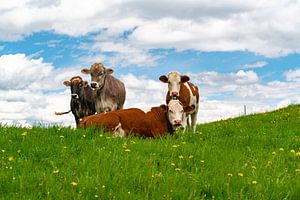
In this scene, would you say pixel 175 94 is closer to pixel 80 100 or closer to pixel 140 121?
pixel 140 121

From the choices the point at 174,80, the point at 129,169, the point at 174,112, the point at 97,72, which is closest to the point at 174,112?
the point at 174,112

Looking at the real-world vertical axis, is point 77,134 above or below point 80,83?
below

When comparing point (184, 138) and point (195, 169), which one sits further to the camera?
point (184, 138)

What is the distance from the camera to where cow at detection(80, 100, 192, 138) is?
14.3m

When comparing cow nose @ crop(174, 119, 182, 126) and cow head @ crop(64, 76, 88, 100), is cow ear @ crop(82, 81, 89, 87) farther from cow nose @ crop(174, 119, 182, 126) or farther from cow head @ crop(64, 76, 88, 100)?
cow nose @ crop(174, 119, 182, 126)

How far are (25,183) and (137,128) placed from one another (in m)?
7.30

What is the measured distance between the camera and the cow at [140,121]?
14.3 meters

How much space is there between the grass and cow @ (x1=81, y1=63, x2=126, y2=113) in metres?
9.79

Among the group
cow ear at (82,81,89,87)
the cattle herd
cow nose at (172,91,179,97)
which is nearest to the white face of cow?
the cattle herd

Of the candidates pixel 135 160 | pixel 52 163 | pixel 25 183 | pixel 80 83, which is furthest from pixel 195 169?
pixel 80 83

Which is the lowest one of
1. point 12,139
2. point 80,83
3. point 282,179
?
point 282,179

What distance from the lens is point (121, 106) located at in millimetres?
24141

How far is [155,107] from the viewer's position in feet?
50.8

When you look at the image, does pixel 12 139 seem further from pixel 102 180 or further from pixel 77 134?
pixel 102 180
